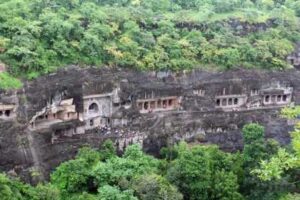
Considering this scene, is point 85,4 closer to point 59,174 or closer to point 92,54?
point 92,54

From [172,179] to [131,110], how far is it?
19.0 feet

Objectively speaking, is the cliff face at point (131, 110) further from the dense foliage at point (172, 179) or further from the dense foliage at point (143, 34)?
the dense foliage at point (172, 179)

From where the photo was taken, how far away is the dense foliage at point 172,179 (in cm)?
2072

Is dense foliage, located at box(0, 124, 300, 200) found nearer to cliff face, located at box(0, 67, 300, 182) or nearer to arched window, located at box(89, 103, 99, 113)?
cliff face, located at box(0, 67, 300, 182)

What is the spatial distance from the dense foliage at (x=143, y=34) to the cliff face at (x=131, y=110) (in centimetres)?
86

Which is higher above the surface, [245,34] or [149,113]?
[245,34]

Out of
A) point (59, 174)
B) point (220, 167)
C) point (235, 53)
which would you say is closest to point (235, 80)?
point (235, 53)

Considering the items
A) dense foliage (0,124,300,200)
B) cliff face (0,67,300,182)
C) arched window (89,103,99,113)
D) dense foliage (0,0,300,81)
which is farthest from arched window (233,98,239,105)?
arched window (89,103,99,113)

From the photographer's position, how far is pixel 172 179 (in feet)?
73.4

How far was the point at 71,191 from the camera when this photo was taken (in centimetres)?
2230

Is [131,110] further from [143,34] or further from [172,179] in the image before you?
[172,179]

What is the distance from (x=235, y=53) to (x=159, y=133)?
265 inches

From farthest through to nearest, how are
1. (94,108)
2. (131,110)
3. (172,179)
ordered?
(131,110) → (94,108) → (172,179)

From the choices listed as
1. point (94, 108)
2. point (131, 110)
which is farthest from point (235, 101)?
point (94, 108)
